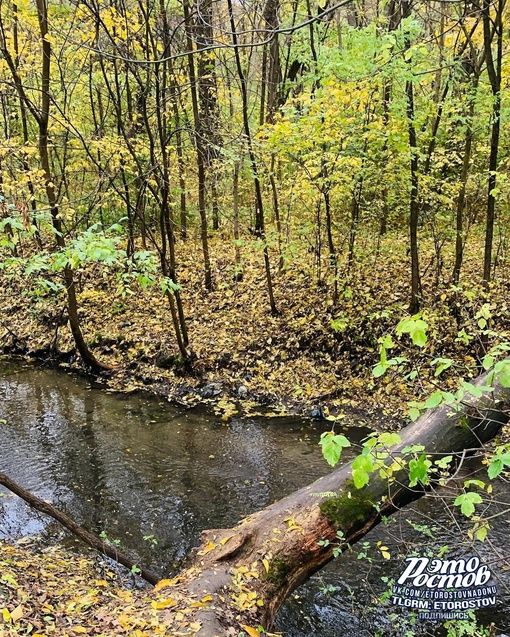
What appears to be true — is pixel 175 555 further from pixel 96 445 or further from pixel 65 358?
pixel 65 358

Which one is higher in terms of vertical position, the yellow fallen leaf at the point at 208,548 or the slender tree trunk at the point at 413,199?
the slender tree trunk at the point at 413,199

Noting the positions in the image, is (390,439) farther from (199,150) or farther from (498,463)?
(199,150)

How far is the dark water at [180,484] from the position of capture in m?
4.37

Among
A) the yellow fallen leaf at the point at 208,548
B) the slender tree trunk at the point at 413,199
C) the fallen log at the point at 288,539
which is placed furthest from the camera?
the slender tree trunk at the point at 413,199

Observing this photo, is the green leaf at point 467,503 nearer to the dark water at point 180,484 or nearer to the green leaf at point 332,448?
the green leaf at point 332,448

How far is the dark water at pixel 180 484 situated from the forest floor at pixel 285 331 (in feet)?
3.20

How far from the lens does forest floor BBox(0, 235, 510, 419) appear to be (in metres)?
8.80

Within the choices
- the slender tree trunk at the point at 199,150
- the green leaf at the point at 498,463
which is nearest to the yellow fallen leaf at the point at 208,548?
the green leaf at the point at 498,463

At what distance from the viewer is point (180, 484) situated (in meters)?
6.53

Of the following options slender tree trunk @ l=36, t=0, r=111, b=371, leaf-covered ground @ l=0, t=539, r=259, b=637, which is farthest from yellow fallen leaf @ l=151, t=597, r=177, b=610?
slender tree trunk @ l=36, t=0, r=111, b=371

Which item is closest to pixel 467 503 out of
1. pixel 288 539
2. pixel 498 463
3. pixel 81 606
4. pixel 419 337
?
pixel 498 463

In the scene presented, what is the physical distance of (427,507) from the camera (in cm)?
572

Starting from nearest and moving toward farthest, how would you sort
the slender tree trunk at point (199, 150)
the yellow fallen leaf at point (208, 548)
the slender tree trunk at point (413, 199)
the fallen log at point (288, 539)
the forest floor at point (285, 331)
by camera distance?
the fallen log at point (288, 539) → the yellow fallen leaf at point (208, 548) → the slender tree trunk at point (413, 199) → the forest floor at point (285, 331) → the slender tree trunk at point (199, 150)

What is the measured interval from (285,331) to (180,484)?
4728mm
